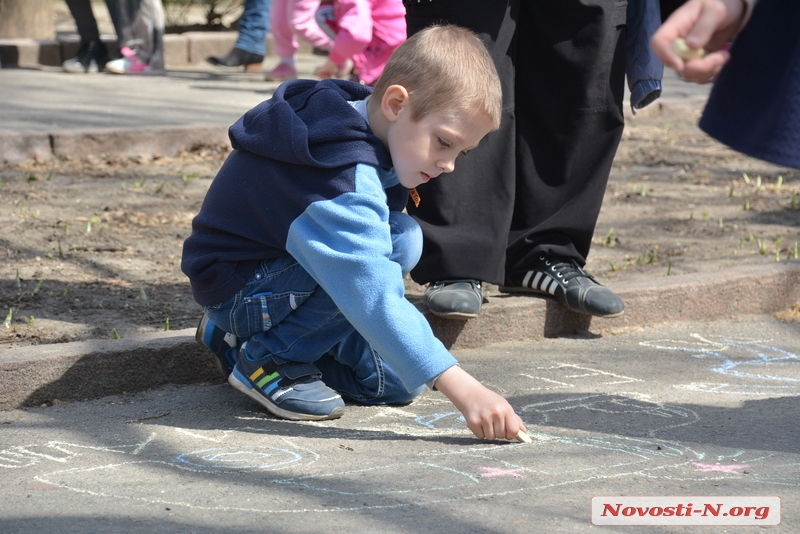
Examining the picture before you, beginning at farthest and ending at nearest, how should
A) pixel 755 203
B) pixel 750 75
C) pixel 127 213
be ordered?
1. pixel 755 203
2. pixel 127 213
3. pixel 750 75

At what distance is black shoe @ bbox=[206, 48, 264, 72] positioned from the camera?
9.45 metres

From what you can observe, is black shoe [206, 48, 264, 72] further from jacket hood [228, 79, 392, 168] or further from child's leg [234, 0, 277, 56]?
jacket hood [228, 79, 392, 168]

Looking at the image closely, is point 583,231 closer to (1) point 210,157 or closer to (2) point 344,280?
(2) point 344,280

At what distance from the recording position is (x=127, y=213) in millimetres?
4434

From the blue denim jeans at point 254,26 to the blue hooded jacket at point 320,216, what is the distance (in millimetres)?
6535

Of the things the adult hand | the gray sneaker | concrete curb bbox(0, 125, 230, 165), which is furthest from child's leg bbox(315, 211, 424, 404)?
concrete curb bbox(0, 125, 230, 165)

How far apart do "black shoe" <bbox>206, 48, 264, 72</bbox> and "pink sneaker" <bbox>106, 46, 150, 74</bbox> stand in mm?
846

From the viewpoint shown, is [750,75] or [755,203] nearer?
[750,75]

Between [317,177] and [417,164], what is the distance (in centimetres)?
24

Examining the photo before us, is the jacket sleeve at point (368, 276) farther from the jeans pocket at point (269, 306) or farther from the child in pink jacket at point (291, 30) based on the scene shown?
the child in pink jacket at point (291, 30)

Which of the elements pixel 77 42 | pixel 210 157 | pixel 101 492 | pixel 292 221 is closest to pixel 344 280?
pixel 292 221

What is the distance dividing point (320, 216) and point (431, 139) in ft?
1.02

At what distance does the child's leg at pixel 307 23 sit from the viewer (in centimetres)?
773

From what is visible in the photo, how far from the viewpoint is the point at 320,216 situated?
8.11 ft
